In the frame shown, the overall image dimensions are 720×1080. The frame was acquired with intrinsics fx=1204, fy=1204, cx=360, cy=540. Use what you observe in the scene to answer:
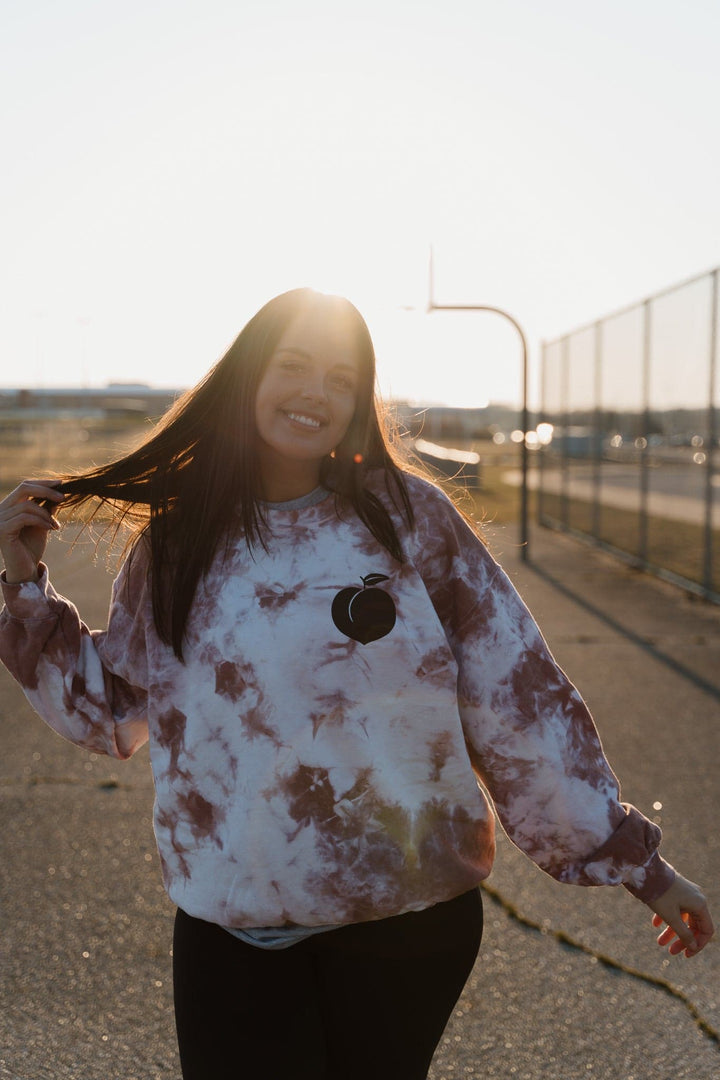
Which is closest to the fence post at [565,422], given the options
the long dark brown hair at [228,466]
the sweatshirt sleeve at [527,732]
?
the long dark brown hair at [228,466]

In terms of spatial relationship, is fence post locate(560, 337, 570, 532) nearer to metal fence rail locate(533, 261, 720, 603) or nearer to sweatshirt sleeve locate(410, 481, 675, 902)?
metal fence rail locate(533, 261, 720, 603)

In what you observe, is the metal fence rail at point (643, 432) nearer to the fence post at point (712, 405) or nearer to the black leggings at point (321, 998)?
the fence post at point (712, 405)

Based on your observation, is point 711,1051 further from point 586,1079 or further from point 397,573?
point 397,573

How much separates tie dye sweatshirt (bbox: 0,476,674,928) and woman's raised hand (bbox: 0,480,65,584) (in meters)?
0.05

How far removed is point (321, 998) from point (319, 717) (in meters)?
0.45

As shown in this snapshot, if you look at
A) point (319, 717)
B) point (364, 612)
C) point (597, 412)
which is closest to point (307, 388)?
point (364, 612)

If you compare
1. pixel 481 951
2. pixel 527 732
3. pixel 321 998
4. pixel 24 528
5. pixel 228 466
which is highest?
pixel 228 466

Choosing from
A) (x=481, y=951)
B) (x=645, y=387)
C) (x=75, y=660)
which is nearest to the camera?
(x=75, y=660)

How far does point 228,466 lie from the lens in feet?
6.95

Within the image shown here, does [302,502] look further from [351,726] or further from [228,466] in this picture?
[351,726]

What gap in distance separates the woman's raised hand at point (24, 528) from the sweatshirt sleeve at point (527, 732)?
0.71 metres

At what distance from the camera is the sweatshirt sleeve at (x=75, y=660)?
2.13 m

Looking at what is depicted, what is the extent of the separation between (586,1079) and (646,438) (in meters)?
9.92

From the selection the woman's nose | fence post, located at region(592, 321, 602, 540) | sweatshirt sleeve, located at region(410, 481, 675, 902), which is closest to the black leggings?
sweatshirt sleeve, located at region(410, 481, 675, 902)
